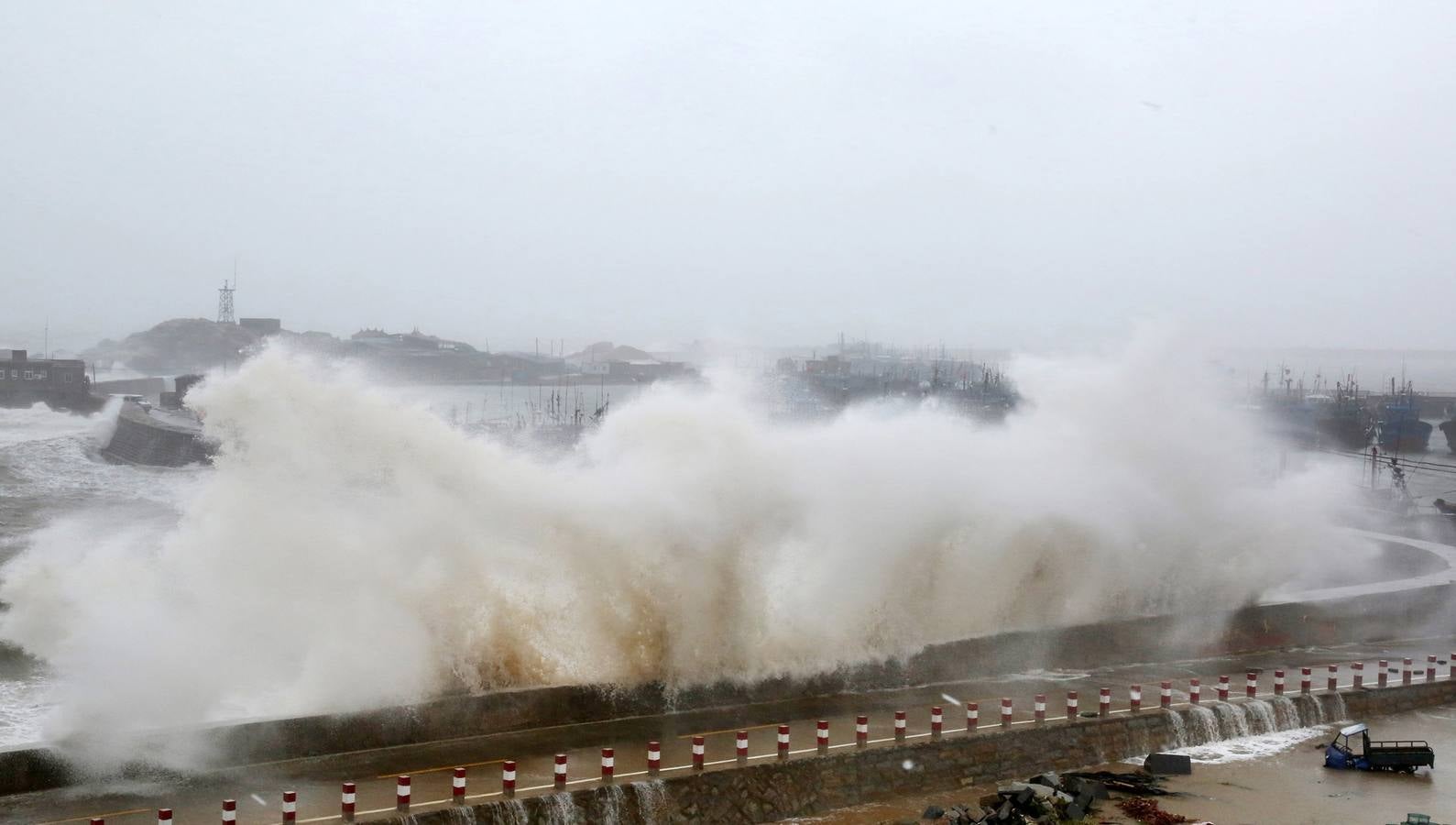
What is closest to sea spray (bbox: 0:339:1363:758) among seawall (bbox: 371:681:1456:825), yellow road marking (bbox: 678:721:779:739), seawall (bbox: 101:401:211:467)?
yellow road marking (bbox: 678:721:779:739)

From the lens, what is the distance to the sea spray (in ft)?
39.0

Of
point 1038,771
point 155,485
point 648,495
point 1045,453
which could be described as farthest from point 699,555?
point 155,485

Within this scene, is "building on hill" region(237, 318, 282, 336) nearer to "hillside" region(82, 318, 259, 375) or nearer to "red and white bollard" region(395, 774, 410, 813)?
"hillside" region(82, 318, 259, 375)

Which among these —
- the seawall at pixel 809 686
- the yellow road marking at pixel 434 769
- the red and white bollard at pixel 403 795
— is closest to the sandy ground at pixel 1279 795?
the seawall at pixel 809 686

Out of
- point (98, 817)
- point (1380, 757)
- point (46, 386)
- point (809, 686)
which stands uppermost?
point (46, 386)

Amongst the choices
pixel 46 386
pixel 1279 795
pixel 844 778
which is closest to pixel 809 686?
pixel 844 778

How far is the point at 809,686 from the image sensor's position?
13.8 metres

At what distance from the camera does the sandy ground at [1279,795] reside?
37.4ft

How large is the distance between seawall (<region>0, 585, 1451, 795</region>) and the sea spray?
0.32 m

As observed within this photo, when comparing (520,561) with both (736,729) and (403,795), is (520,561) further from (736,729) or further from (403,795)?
(403,795)

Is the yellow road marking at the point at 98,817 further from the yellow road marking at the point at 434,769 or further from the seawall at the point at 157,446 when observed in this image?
the seawall at the point at 157,446

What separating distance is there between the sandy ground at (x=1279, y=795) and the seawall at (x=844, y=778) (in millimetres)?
182

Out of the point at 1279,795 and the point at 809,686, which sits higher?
the point at 809,686

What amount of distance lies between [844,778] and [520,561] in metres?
4.45
